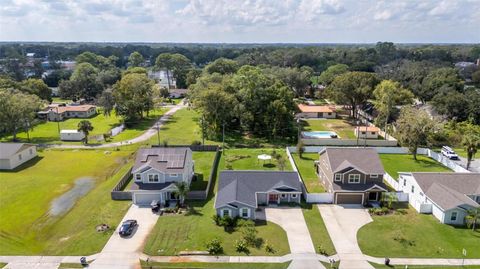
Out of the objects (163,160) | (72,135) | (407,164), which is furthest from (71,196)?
(407,164)

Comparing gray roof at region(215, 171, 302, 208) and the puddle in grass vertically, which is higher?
gray roof at region(215, 171, 302, 208)

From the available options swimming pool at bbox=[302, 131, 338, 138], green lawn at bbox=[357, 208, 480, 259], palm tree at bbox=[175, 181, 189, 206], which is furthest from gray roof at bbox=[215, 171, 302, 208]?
swimming pool at bbox=[302, 131, 338, 138]

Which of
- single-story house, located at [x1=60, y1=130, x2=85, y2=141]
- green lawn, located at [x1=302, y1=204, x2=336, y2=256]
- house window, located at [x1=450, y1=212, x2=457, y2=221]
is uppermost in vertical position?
single-story house, located at [x1=60, y1=130, x2=85, y2=141]

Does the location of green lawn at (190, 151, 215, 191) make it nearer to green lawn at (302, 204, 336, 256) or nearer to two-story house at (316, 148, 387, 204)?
green lawn at (302, 204, 336, 256)

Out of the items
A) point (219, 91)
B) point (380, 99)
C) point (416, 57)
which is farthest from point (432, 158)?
point (416, 57)

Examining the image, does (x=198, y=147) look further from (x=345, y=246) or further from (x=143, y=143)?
(x=345, y=246)

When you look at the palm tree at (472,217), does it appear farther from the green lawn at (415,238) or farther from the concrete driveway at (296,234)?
the concrete driveway at (296,234)

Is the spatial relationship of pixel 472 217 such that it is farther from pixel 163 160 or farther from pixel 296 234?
pixel 163 160

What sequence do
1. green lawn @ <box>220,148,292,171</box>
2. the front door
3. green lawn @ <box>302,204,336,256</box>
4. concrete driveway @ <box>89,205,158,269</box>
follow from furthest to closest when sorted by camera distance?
green lawn @ <box>220,148,292,171</box> → the front door → green lawn @ <box>302,204,336,256</box> → concrete driveway @ <box>89,205,158,269</box>
